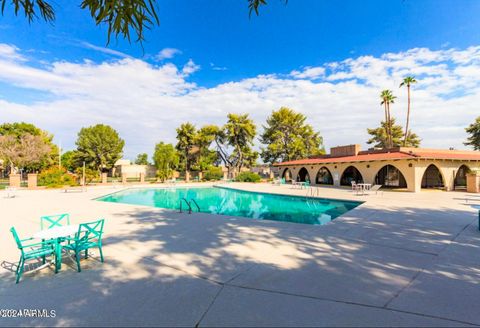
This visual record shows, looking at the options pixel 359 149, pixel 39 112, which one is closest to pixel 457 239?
pixel 359 149

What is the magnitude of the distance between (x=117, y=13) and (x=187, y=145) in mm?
33507

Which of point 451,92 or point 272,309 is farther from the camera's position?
point 451,92

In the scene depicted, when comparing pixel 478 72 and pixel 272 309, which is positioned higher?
pixel 478 72

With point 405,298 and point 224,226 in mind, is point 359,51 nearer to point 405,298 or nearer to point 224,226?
point 224,226

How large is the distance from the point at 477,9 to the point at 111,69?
16426 mm

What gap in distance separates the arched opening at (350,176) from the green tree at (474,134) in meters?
19.0

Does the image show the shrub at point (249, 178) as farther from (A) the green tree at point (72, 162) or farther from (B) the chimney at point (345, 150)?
(A) the green tree at point (72, 162)

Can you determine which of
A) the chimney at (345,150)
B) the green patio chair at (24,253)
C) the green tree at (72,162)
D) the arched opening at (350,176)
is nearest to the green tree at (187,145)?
the green tree at (72,162)

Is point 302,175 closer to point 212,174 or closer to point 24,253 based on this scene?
point 212,174

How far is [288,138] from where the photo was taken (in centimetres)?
3603

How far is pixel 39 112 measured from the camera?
838 inches

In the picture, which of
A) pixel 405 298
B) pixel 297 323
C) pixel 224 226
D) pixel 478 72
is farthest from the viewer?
pixel 478 72

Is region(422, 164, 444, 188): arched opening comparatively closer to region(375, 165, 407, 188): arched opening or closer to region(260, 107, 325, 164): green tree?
Result: region(375, 165, 407, 188): arched opening

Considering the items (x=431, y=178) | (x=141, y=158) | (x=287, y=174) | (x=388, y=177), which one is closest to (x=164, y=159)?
(x=287, y=174)
